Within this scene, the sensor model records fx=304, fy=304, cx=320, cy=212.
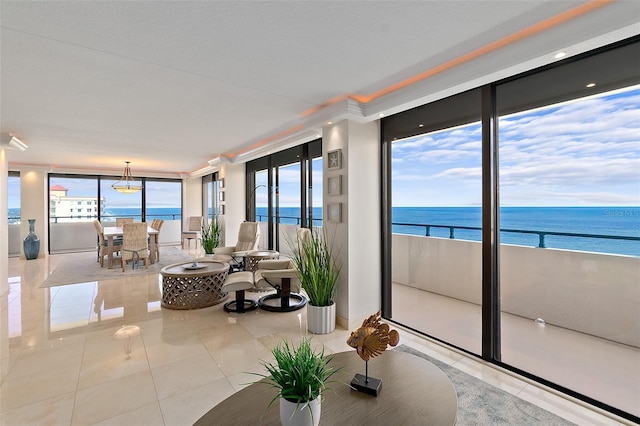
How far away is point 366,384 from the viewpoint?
5.58 feet

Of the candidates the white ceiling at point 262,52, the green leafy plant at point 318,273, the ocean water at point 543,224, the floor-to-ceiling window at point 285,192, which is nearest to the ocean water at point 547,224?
the ocean water at point 543,224

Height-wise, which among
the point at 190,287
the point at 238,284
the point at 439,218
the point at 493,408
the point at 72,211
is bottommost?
the point at 493,408

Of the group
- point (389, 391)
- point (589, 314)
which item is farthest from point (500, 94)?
point (389, 391)

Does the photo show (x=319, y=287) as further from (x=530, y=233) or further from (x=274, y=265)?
(x=530, y=233)

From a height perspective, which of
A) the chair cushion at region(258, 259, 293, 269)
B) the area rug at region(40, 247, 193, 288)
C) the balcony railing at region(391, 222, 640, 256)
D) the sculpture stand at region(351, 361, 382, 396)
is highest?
the balcony railing at region(391, 222, 640, 256)

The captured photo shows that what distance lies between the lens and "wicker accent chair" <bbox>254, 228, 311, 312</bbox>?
4230mm

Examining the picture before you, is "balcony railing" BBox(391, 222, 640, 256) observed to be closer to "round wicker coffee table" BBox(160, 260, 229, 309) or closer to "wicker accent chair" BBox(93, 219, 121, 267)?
"round wicker coffee table" BBox(160, 260, 229, 309)

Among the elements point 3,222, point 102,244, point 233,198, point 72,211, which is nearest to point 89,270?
point 102,244

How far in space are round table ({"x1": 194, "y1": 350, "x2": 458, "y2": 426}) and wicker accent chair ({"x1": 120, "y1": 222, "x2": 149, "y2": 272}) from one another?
6.60m

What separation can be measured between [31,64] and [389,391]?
12.8 ft

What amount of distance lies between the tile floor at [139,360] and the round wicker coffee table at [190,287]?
0.17 m

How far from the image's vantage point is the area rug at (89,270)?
620 cm

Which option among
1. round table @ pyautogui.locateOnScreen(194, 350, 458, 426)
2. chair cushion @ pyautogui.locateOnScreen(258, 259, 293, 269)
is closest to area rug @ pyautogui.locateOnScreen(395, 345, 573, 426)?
round table @ pyautogui.locateOnScreen(194, 350, 458, 426)

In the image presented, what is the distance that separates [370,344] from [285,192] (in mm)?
5202
